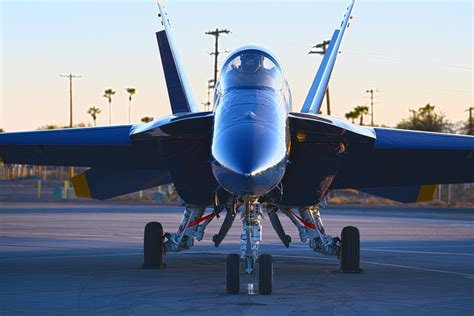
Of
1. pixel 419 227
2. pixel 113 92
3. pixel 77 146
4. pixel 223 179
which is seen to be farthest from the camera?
pixel 113 92

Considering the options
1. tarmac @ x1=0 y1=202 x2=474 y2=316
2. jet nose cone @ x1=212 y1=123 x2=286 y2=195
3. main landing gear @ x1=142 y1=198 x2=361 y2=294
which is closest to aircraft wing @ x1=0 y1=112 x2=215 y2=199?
main landing gear @ x1=142 y1=198 x2=361 y2=294

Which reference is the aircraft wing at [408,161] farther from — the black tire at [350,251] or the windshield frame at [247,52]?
the windshield frame at [247,52]

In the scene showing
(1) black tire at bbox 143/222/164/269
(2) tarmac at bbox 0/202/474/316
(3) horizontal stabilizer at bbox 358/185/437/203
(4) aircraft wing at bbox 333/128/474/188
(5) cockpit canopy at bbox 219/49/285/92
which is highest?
(5) cockpit canopy at bbox 219/49/285/92

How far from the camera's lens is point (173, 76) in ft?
66.0

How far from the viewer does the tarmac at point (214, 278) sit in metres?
12.2

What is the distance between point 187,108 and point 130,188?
2.01m

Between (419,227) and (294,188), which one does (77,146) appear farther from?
(419,227)

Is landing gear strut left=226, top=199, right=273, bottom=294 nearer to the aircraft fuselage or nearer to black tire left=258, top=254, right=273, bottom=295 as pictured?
black tire left=258, top=254, right=273, bottom=295

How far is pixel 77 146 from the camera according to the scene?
54.3 feet

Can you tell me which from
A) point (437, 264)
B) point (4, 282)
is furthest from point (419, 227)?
point (4, 282)

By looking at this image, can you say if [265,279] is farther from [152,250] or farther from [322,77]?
[322,77]

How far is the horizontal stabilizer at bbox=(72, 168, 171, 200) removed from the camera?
64.5 feet

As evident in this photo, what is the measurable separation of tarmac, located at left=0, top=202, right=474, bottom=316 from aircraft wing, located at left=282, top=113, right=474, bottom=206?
1.52m

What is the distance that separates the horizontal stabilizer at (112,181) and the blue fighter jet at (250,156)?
0.02 m
